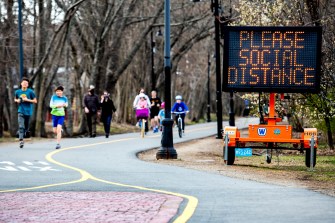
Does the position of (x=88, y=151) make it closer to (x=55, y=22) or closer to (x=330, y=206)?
(x=330, y=206)

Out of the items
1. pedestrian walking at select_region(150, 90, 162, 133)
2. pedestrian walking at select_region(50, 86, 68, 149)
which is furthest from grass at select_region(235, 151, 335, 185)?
pedestrian walking at select_region(150, 90, 162, 133)

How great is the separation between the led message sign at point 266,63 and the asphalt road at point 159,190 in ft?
7.90

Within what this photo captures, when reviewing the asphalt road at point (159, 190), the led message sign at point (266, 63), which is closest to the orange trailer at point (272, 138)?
the led message sign at point (266, 63)

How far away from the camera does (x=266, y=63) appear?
19656 mm

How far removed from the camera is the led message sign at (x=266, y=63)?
1966 cm

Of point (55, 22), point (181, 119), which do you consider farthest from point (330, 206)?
point (55, 22)

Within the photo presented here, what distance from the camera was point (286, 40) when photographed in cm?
1969

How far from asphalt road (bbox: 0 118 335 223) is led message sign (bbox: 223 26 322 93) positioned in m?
2.41

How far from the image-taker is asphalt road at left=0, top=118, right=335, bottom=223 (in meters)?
11.0

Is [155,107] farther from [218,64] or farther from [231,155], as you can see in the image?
[231,155]

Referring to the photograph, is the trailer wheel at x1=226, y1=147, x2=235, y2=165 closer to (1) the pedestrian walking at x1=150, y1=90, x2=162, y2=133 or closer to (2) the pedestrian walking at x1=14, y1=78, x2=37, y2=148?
(2) the pedestrian walking at x1=14, y1=78, x2=37, y2=148

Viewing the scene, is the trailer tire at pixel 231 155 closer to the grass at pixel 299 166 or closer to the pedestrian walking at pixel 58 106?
the grass at pixel 299 166

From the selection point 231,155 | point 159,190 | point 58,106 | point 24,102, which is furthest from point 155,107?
point 159,190

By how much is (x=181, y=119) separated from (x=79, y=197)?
75.5 ft
